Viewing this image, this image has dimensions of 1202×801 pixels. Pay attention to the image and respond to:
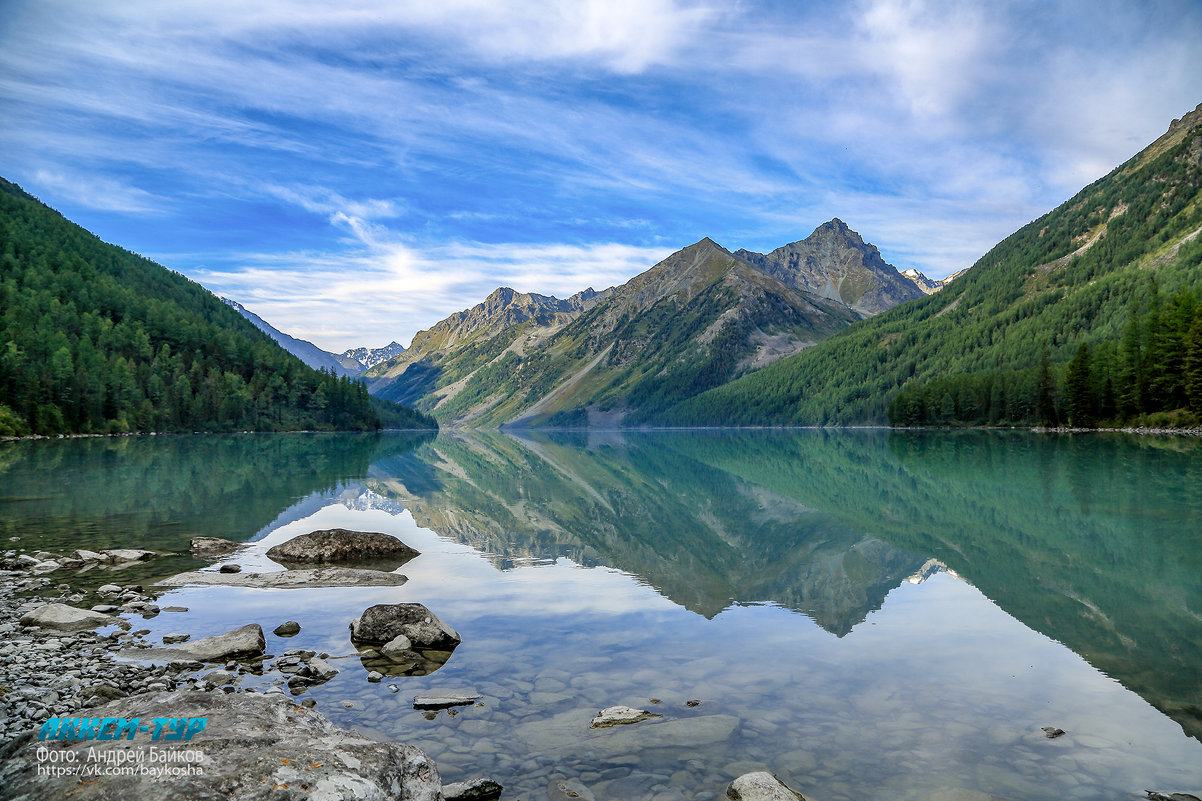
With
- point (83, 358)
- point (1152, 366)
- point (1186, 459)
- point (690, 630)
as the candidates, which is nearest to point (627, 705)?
point (690, 630)

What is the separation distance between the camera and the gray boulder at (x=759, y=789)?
8648mm

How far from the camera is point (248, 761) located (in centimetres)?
741

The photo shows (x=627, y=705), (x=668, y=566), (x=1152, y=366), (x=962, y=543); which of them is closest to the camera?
(x=627, y=705)

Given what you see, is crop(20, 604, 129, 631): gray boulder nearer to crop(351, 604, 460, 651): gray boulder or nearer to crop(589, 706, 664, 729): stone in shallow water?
crop(351, 604, 460, 651): gray boulder

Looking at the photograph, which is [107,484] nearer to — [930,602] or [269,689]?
[269,689]

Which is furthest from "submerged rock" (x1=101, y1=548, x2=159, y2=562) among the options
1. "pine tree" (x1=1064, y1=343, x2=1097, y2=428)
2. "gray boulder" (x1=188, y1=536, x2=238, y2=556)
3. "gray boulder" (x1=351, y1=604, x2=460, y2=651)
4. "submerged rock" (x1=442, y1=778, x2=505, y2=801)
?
"pine tree" (x1=1064, y1=343, x2=1097, y2=428)

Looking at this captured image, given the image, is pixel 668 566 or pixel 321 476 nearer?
pixel 668 566

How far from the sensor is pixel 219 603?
731 inches

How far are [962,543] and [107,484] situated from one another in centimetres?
5232

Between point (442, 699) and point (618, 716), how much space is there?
3193mm

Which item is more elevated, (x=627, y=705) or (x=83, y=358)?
(x=83, y=358)

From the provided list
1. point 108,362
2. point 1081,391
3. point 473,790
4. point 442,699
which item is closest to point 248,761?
point 473,790

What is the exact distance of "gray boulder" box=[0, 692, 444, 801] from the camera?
6.71 m

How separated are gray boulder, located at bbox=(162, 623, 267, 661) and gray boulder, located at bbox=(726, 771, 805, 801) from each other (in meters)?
10.6
